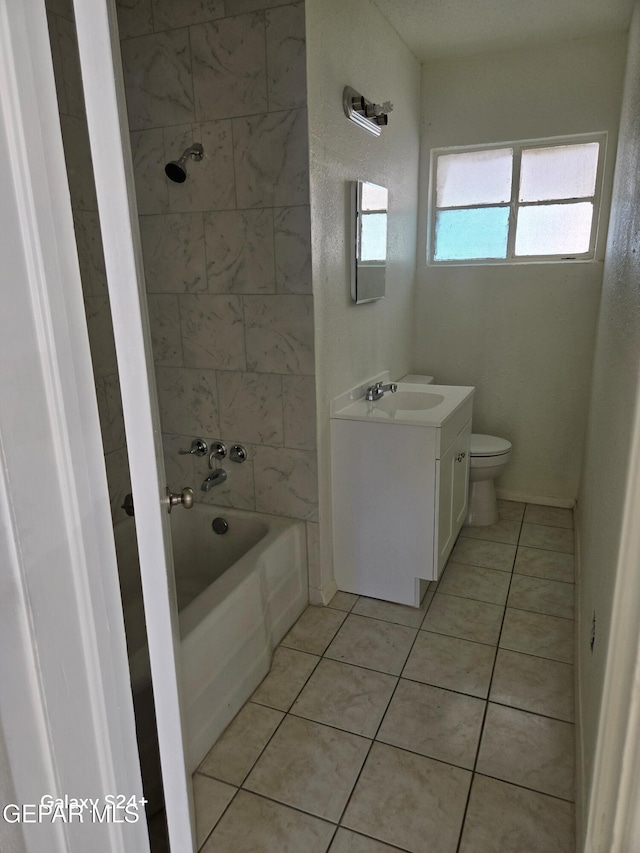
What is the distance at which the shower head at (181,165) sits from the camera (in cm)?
220

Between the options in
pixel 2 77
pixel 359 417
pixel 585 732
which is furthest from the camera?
pixel 359 417

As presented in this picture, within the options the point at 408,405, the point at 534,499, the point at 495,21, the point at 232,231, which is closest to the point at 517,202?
the point at 495,21

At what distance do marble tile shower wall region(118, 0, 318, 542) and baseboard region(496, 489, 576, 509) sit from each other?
1702 millimetres

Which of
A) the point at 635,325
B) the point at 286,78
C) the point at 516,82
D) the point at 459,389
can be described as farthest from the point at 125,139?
the point at 516,82

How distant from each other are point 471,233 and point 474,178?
31 cm

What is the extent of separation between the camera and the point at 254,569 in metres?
2.15

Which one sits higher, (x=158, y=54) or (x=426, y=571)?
(x=158, y=54)

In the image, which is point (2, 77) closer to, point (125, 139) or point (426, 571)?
point (125, 139)

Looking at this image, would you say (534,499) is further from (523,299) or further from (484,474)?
(523,299)

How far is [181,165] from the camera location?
7.45ft

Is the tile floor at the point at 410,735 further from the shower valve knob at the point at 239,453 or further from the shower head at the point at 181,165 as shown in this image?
the shower head at the point at 181,165

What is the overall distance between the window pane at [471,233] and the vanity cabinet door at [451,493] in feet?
3.84

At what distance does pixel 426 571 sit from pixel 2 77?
2284 mm

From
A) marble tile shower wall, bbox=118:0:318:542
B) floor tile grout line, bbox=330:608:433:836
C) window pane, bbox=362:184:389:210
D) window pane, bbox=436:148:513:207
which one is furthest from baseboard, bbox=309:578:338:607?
window pane, bbox=436:148:513:207
